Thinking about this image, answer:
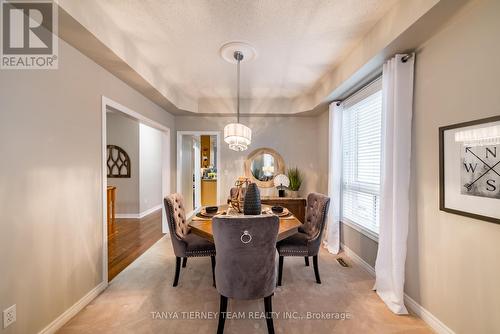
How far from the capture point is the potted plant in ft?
14.8

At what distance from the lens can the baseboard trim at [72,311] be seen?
A: 5.82 ft

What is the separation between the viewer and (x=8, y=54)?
1.52 meters

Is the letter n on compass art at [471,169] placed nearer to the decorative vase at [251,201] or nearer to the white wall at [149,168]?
the decorative vase at [251,201]

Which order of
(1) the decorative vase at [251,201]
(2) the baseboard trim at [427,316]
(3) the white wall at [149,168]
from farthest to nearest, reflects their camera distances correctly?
1. (3) the white wall at [149,168]
2. (1) the decorative vase at [251,201]
3. (2) the baseboard trim at [427,316]

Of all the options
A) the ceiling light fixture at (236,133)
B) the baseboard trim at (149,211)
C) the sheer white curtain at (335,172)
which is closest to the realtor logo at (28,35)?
the ceiling light fixture at (236,133)

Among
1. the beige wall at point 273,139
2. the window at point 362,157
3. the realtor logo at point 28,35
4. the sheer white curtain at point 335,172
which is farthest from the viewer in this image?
the beige wall at point 273,139

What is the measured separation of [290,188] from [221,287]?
3.06 metres

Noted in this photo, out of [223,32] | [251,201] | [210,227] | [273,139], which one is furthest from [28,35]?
[273,139]

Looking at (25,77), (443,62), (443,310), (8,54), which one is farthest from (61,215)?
(443,62)

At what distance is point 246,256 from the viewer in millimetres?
1627

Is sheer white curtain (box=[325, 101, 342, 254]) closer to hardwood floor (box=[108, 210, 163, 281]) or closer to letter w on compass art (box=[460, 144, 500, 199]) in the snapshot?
letter w on compass art (box=[460, 144, 500, 199])

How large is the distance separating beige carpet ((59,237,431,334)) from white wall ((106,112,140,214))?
318 cm

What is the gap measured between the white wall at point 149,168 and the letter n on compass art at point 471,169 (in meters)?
5.54

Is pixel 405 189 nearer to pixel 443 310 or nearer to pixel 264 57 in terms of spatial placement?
pixel 443 310
